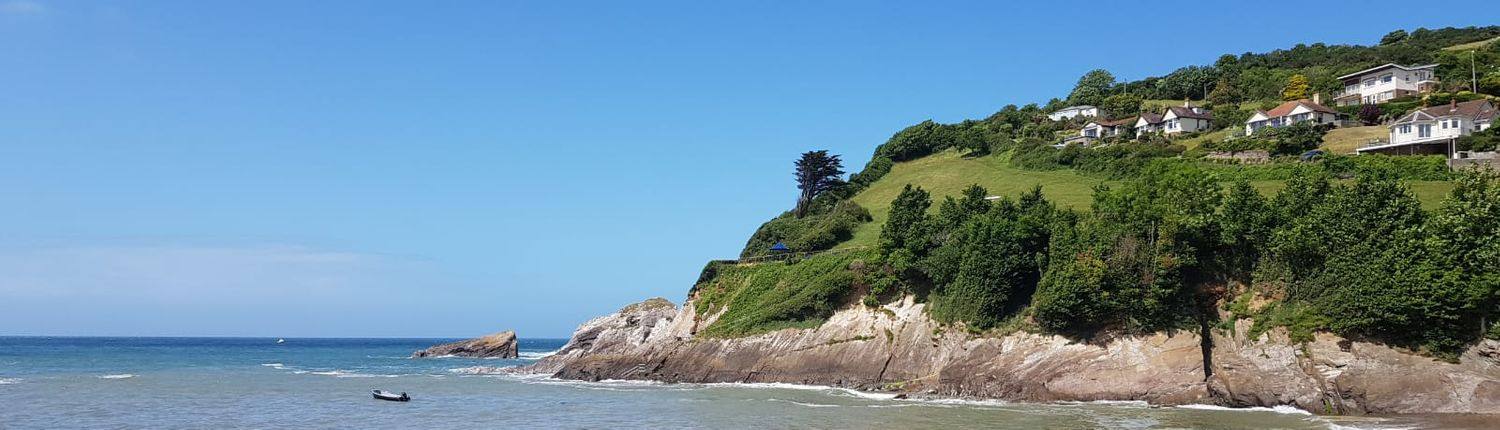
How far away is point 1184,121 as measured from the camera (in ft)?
292

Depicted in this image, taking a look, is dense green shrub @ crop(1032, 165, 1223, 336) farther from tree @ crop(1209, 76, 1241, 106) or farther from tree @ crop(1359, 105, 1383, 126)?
tree @ crop(1209, 76, 1241, 106)

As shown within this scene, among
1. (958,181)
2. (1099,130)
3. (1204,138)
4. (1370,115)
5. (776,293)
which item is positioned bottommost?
(776,293)

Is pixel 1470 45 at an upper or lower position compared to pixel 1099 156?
upper

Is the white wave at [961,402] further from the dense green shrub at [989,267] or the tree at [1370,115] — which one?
the tree at [1370,115]

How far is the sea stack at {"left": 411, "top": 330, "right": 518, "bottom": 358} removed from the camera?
103375 mm

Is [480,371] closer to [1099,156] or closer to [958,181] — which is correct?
[958,181]

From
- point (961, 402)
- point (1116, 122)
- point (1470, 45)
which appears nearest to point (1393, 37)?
point (1470, 45)

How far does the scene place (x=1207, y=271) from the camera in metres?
45.9

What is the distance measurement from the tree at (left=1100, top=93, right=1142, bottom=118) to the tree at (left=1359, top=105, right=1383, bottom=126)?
2600 centimetres

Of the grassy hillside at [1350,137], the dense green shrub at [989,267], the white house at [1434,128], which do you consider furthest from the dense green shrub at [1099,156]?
the dense green shrub at [989,267]

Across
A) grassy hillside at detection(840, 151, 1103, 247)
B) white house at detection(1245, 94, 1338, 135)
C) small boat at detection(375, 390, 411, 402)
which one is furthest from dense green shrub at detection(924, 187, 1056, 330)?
white house at detection(1245, 94, 1338, 135)

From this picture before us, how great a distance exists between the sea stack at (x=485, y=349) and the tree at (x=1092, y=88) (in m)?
66.1

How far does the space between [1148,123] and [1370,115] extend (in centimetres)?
1888

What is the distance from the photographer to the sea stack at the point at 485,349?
10338 centimetres
